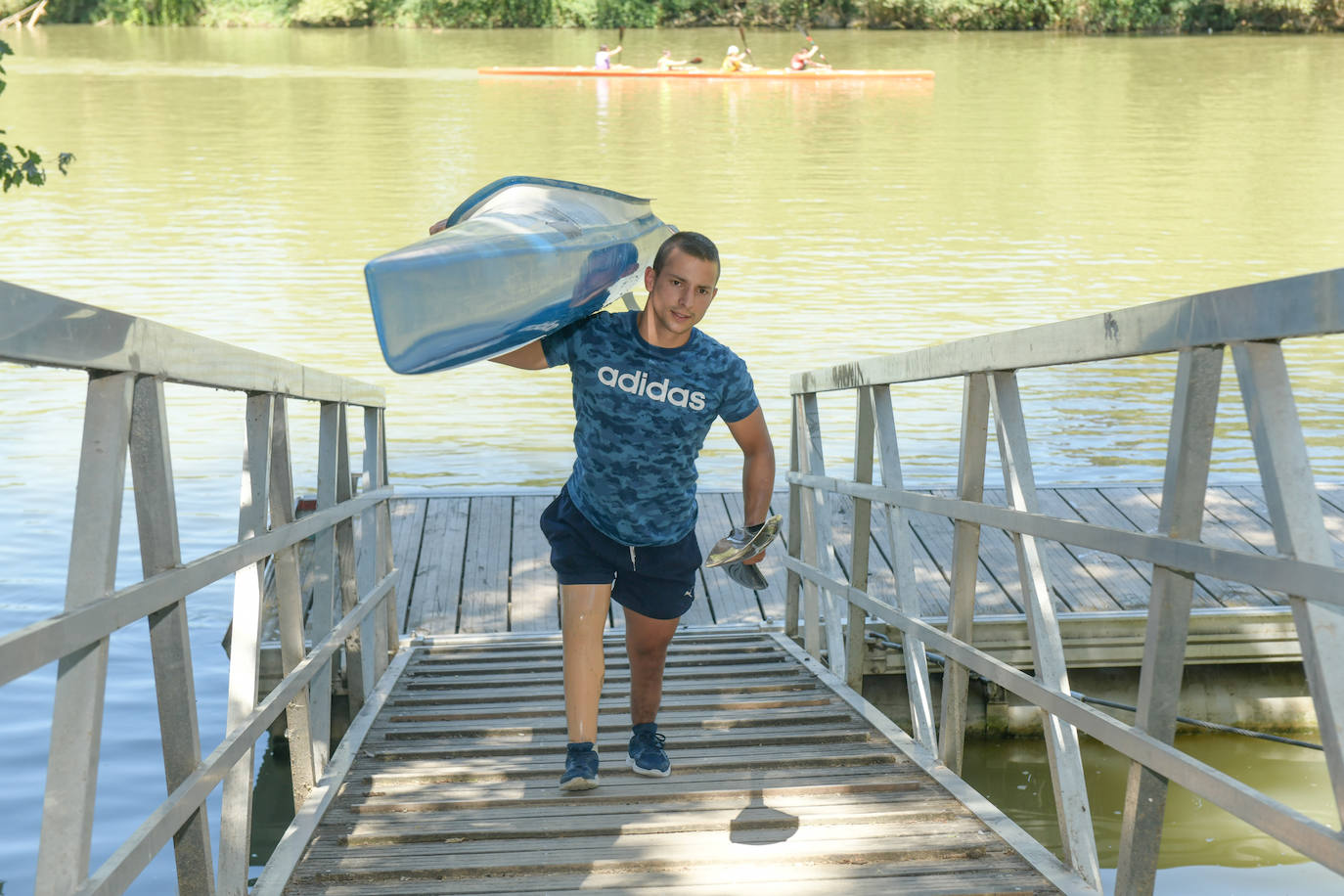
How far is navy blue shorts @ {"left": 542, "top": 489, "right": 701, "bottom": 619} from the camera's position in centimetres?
345

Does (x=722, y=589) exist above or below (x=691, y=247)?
below

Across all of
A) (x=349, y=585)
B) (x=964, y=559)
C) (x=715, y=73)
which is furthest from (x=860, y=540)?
(x=715, y=73)

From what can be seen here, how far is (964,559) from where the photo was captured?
3285mm

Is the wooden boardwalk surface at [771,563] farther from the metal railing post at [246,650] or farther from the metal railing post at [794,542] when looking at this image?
the metal railing post at [246,650]

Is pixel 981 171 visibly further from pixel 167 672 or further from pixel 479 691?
pixel 167 672

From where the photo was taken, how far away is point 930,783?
335cm

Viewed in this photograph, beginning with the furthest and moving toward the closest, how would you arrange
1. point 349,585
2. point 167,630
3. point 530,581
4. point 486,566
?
1. point 486,566
2. point 530,581
3. point 349,585
4. point 167,630

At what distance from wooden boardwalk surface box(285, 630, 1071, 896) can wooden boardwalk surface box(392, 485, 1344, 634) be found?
5.17ft

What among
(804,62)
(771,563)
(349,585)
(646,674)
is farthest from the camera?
(804,62)

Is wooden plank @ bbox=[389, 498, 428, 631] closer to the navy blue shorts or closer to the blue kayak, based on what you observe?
the blue kayak

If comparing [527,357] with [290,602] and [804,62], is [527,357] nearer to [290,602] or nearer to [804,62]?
[290,602]

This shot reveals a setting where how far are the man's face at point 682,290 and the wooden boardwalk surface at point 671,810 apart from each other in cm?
110

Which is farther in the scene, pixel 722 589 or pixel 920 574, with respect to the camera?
pixel 722 589

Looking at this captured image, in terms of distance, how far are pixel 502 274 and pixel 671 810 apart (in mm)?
1295
